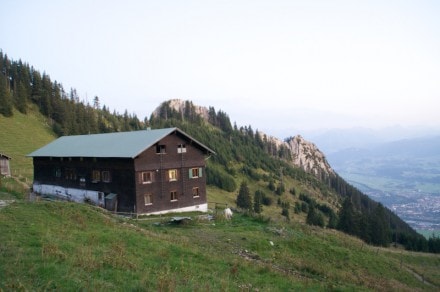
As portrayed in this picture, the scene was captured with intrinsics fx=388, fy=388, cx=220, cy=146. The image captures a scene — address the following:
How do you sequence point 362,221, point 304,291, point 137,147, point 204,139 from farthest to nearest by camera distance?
point 204,139, point 362,221, point 137,147, point 304,291

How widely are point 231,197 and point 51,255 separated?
98.2 metres

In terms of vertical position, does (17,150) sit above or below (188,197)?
above

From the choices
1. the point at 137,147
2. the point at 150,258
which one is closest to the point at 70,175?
the point at 137,147

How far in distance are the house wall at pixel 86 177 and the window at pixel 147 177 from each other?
1.20 meters

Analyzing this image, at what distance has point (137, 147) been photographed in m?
42.6

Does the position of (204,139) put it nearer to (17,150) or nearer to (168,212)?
(17,150)

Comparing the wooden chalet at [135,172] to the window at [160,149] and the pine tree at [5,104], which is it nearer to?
the window at [160,149]

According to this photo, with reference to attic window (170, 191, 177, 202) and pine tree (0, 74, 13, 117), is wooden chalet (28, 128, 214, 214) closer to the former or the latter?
attic window (170, 191, 177, 202)

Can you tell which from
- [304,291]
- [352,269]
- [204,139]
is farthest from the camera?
[204,139]

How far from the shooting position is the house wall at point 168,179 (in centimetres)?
4256

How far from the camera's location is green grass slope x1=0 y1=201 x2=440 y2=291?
1273 centimetres

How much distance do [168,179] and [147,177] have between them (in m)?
2.96

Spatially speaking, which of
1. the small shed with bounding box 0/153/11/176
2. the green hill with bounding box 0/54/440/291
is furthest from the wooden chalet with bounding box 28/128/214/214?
the small shed with bounding box 0/153/11/176

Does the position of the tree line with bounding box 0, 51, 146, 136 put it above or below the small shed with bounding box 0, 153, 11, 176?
above
